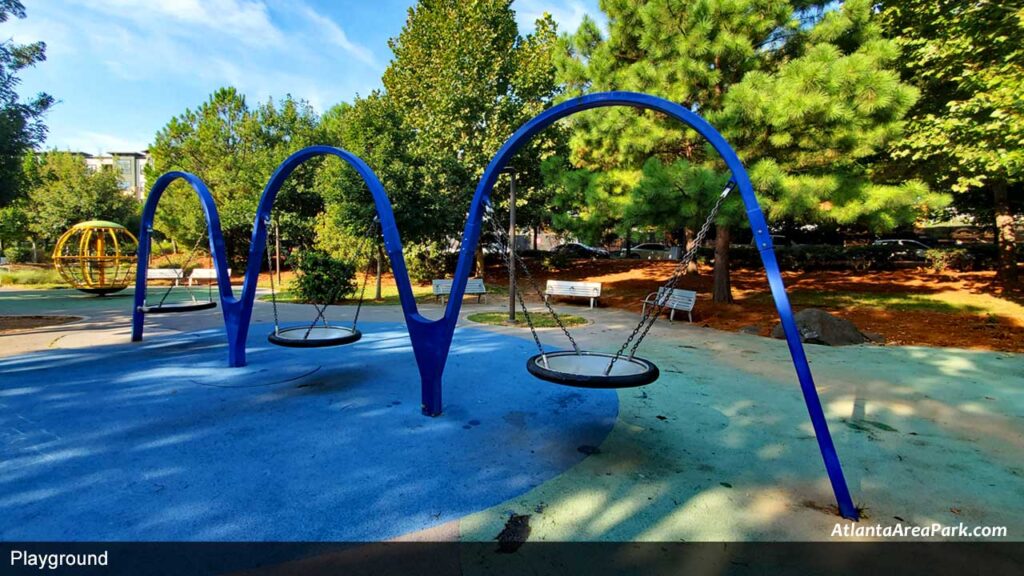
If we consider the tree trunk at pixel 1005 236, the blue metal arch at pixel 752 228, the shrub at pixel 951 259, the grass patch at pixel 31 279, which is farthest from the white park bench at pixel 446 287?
the shrub at pixel 951 259

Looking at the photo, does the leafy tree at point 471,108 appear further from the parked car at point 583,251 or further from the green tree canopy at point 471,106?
the parked car at point 583,251

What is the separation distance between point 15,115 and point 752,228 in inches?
593

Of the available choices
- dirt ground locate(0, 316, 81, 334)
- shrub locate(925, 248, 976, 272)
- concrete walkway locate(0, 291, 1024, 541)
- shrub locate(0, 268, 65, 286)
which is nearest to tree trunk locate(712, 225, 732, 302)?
concrete walkway locate(0, 291, 1024, 541)

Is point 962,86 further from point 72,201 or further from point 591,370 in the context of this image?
point 72,201

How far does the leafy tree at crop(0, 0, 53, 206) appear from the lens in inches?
411

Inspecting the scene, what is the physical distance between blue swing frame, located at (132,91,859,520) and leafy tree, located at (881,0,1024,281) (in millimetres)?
7821

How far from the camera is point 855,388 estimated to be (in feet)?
18.1

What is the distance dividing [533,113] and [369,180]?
1347cm

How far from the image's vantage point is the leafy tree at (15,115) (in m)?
10.4

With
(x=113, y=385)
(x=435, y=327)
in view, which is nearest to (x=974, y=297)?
(x=435, y=327)

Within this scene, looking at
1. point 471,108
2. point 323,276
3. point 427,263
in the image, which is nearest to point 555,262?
point 427,263

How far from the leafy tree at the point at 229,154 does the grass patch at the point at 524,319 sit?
45.0 ft

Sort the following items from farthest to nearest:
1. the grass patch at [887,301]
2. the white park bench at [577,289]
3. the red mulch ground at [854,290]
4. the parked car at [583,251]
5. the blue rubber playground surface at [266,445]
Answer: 1. the parked car at [583,251]
2. the white park bench at [577,289]
3. the grass patch at [887,301]
4. the red mulch ground at [854,290]
5. the blue rubber playground surface at [266,445]

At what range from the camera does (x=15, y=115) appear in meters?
10.6
